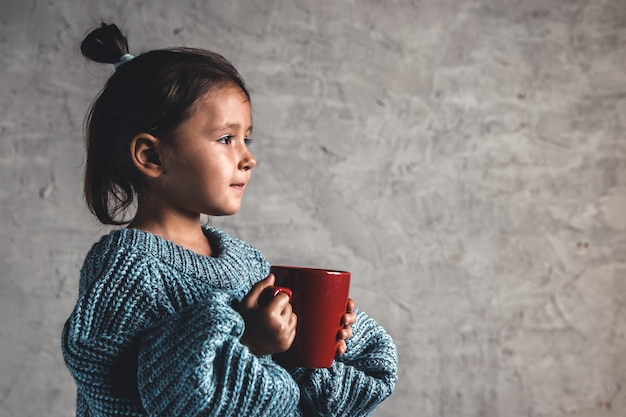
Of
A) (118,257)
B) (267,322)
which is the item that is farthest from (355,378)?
(118,257)

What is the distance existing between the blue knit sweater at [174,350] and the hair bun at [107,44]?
0.82 ft

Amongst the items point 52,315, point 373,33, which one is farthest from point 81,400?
point 373,33

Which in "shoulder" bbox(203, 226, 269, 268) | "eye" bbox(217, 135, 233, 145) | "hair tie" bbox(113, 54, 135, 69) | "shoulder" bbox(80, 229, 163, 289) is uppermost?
"hair tie" bbox(113, 54, 135, 69)

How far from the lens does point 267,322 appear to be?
670 mm

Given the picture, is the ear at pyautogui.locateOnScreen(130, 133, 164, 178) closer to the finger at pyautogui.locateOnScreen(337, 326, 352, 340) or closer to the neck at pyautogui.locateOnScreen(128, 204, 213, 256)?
the neck at pyautogui.locateOnScreen(128, 204, 213, 256)

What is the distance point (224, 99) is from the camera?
814 millimetres

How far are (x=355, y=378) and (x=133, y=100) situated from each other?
43 centimetres

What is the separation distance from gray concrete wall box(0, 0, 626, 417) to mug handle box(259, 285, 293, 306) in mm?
773

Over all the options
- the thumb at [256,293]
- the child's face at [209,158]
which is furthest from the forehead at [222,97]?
the thumb at [256,293]

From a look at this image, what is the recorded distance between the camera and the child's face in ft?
2.61

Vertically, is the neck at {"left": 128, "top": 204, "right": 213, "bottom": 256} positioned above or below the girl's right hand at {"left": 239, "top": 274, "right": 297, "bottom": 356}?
above

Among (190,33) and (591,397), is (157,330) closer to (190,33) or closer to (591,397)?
(190,33)

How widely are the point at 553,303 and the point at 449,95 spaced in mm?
524

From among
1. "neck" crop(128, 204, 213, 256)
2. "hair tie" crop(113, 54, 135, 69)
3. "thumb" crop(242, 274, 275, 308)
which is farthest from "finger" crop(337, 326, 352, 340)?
"hair tie" crop(113, 54, 135, 69)
